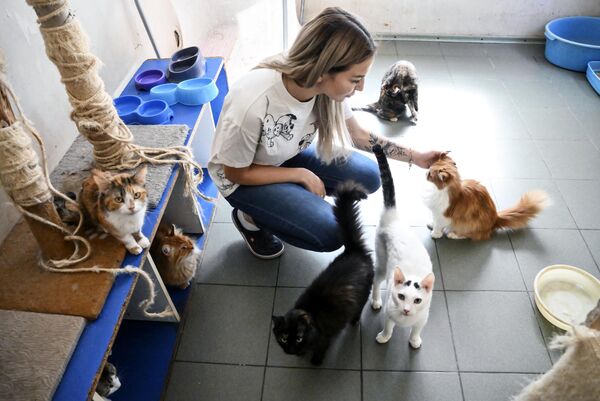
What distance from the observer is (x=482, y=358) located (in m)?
1.56

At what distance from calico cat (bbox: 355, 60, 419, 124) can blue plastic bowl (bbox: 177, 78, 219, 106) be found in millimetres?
1326

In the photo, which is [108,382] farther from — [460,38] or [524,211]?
[460,38]

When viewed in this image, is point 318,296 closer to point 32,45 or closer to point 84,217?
point 84,217

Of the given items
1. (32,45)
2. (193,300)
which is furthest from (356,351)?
(32,45)

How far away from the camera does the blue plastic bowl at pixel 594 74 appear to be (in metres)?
2.84

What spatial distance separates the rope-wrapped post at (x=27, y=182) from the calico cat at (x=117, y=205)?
0.11m

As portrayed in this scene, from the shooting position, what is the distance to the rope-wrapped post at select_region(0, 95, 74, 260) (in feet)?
3.15

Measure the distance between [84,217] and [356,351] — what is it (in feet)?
3.82

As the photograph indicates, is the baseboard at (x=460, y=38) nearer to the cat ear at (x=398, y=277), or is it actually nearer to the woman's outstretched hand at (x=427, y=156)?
the woman's outstretched hand at (x=427, y=156)

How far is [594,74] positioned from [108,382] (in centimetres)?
367

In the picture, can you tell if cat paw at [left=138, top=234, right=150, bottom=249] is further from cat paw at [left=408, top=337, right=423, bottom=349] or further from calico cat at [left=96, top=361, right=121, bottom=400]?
cat paw at [left=408, top=337, right=423, bottom=349]

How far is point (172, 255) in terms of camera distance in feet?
5.50

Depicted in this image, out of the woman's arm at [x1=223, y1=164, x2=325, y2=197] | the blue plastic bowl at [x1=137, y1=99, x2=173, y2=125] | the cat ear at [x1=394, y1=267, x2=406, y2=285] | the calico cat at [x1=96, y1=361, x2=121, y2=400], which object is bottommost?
the calico cat at [x1=96, y1=361, x2=121, y2=400]

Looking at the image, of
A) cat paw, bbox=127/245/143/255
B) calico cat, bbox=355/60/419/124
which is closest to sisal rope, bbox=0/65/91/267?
cat paw, bbox=127/245/143/255
